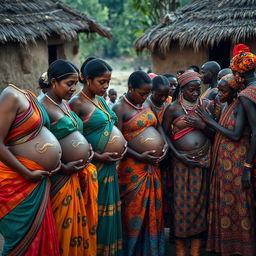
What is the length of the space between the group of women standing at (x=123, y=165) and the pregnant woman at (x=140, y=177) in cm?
1

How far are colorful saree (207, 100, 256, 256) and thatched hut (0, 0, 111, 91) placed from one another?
6616 millimetres

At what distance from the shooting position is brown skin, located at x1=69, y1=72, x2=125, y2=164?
4.44 meters

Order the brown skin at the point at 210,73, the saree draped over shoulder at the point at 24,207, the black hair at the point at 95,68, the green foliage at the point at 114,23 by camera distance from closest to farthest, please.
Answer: the saree draped over shoulder at the point at 24,207 < the black hair at the point at 95,68 < the brown skin at the point at 210,73 < the green foliage at the point at 114,23

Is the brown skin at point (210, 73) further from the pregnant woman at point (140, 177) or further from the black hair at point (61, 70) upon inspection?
the black hair at point (61, 70)

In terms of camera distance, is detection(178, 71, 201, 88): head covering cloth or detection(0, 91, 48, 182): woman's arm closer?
detection(0, 91, 48, 182): woman's arm

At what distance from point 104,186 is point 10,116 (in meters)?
1.40

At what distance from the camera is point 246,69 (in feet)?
14.8

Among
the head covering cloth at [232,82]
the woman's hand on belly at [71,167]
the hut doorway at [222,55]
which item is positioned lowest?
the woman's hand on belly at [71,167]

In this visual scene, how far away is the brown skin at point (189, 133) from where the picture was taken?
4824mm

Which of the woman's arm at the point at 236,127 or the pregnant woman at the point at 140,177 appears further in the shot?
the pregnant woman at the point at 140,177

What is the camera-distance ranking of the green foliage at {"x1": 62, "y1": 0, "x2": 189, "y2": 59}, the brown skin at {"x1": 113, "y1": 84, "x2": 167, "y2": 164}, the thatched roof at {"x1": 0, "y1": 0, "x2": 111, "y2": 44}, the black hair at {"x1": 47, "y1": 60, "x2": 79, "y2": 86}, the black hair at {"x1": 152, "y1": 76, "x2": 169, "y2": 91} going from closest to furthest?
the black hair at {"x1": 47, "y1": 60, "x2": 79, "y2": 86} → the brown skin at {"x1": 113, "y1": 84, "x2": 167, "y2": 164} → the black hair at {"x1": 152, "y1": 76, "x2": 169, "y2": 91} → the thatched roof at {"x1": 0, "y1": 0, "x2": 111, "y2": 44} → the green foliage at {"x1": 62, "y1": 0, "x2": 189, "y2": 59}

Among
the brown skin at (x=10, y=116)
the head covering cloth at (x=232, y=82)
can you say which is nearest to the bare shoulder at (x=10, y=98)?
the brown skin at (x=10, y=116)

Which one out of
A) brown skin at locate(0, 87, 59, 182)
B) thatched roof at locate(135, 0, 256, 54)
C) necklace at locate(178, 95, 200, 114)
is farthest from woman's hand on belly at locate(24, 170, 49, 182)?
thatched roof at locate(135, 0, 256, 54)

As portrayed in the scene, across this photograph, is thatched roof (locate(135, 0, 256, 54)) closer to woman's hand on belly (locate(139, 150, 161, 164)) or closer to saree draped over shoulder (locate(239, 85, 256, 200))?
saree draped over shoulder (locate(239, 85, 256, 200))
